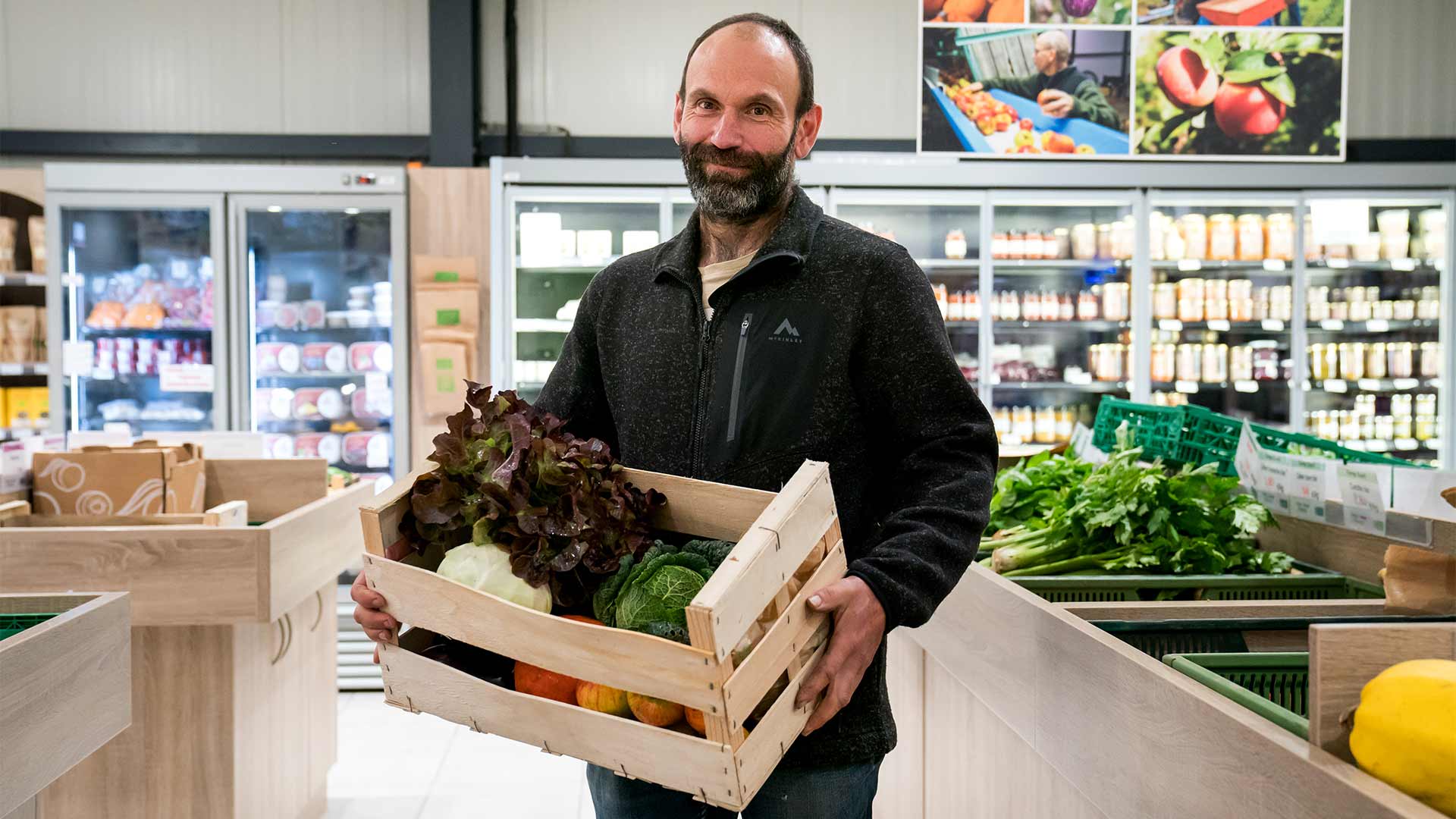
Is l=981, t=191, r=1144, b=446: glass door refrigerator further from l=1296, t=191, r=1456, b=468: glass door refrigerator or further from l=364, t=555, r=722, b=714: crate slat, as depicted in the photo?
l=364, t=555, r=722, b=714: crate slat

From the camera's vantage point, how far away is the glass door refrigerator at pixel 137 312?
5.57m

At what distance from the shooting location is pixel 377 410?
5812 millimetres

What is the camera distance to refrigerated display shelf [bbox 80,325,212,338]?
5.67 meters

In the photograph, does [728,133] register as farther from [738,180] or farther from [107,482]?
[107,482]

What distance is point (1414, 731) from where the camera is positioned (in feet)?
3.19

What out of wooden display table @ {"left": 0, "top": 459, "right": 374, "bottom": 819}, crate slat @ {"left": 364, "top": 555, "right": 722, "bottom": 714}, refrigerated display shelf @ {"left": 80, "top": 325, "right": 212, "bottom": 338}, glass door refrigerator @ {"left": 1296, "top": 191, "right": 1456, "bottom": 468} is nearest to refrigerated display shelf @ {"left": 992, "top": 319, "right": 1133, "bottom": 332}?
glass door refrigerator @ {"left": 1296, "top": 191, "right": 1456, "bottom": 468}

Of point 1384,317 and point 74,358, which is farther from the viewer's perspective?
point 1384,317

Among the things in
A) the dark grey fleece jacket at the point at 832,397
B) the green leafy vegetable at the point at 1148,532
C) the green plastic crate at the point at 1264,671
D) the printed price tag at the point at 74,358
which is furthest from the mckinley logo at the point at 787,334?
the printed price tag at the point at 74,358

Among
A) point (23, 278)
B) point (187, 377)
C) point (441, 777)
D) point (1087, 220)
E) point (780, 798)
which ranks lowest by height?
point (441, 777)

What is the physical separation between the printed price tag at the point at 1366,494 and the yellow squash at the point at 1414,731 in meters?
1.14

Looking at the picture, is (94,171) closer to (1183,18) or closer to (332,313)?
(332,313)

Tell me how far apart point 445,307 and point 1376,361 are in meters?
5.06

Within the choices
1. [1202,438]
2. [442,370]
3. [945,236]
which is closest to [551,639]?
[1202,438]

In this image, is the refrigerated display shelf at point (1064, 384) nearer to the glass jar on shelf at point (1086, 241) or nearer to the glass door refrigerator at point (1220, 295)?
the glass door refrigerator at point (1220, 295)
